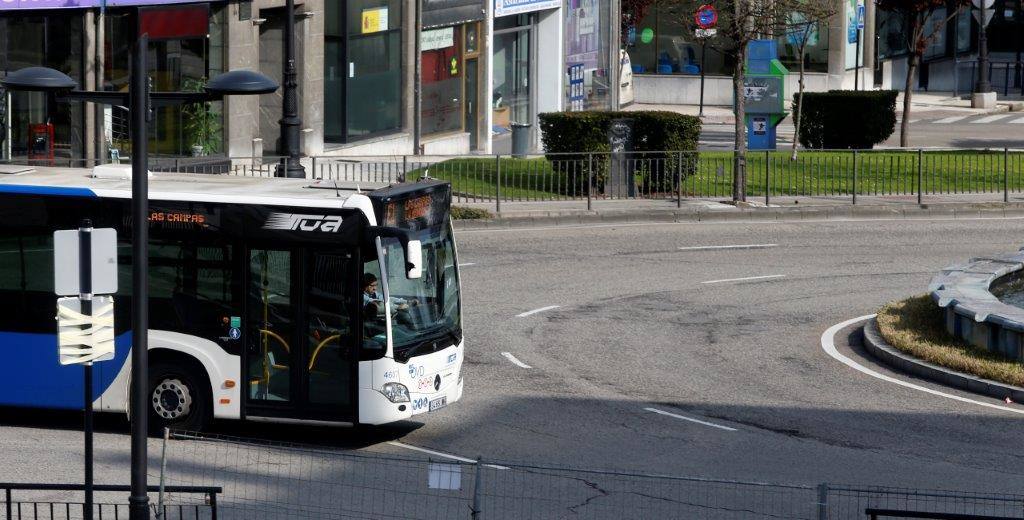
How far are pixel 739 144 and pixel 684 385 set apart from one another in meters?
14.6

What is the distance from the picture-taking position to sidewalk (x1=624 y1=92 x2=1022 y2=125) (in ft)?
173

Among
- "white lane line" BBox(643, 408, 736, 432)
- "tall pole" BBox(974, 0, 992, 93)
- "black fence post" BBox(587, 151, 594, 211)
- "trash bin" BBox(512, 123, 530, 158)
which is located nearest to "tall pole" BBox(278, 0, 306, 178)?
"black fence post" BBox(587, 151, 594, 211)

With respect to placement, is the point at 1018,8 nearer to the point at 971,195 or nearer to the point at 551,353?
the point at 971,195

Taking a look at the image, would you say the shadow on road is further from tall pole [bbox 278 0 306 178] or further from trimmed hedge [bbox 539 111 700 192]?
trimmed hedge [bbox 539 111 700 192]

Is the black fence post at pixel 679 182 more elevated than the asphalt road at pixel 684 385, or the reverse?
the black fence post at pixel 679 182

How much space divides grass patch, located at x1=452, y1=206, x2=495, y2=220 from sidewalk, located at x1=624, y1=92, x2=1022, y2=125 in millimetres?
23089

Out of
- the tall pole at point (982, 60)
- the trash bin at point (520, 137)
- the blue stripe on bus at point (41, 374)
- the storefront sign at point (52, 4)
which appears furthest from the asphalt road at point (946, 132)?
the blue stripe on bus at point (41, 374)

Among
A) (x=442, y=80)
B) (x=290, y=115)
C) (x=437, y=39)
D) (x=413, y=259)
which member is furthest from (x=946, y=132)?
(x=413, y=259)

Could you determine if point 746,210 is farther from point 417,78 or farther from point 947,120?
point 947,120

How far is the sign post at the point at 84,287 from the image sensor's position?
34.8 ft

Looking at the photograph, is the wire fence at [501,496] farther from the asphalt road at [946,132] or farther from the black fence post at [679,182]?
the asphalt road at [946,132]

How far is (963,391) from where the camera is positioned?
16.5 m

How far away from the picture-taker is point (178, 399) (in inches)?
570

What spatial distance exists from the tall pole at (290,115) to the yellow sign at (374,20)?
795 centimetres
